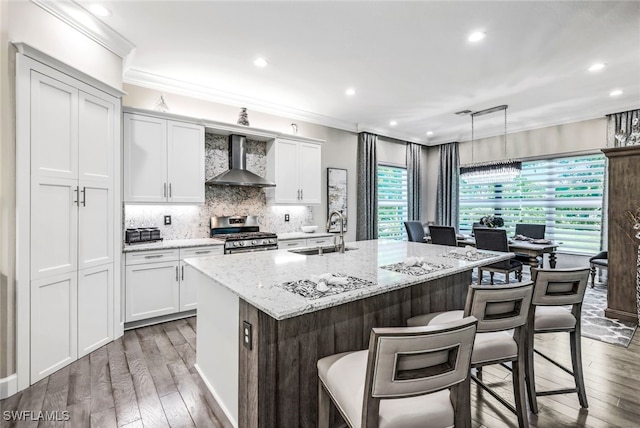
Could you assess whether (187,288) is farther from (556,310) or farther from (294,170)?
(556,310)

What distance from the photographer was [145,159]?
3605 mm

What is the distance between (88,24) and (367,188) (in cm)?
473

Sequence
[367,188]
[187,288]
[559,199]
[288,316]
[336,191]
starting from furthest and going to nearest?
[367,188] < [336,191] < [559,199] < [187,288] < [288,316]

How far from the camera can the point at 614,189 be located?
3.59 meters

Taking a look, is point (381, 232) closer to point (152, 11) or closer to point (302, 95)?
point (302, 95)

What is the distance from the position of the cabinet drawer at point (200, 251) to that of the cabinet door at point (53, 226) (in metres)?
1.10

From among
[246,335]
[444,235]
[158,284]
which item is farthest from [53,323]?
[444,235]

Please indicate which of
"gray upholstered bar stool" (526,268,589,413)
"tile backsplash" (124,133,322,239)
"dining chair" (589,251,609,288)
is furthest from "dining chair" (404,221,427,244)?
"gray upholstered bar stool" (526,268,589,413)

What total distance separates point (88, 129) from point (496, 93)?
16.4ft

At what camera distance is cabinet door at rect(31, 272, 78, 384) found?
2.34 m

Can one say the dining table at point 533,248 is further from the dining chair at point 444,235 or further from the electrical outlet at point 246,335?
the electrical outlet at point 246,335

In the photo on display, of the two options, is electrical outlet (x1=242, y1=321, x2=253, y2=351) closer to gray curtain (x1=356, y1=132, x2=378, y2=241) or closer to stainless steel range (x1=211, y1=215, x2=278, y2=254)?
stainless steel range (x1=211, y1=215, x2=278, y2=254)

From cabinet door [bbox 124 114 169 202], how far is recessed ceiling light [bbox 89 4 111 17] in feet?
3.49

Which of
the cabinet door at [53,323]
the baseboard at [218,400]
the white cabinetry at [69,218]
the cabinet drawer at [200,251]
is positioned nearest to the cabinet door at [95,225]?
the white cabinetry at [69,218]
